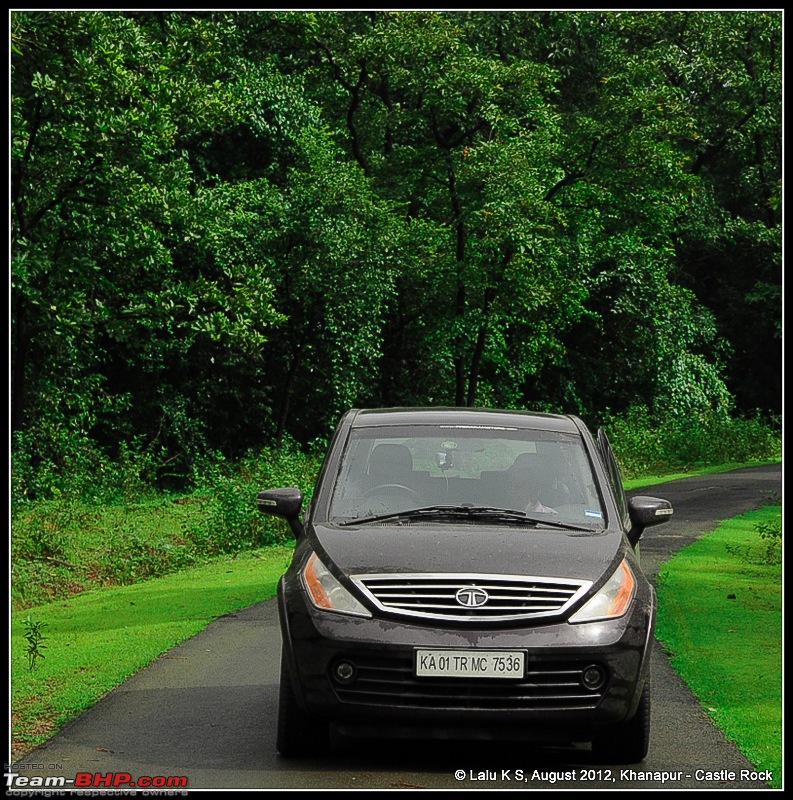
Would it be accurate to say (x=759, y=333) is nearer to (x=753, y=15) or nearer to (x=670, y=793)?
(x=753, y=15)

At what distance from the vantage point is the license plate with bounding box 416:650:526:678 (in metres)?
6.39

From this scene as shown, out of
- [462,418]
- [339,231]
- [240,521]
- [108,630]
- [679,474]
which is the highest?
[339,231]

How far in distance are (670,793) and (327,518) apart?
2300mm

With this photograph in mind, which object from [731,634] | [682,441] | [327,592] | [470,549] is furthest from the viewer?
[682,441]

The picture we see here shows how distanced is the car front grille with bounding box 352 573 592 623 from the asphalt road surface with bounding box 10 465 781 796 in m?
0.81

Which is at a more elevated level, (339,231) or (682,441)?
(339,231)

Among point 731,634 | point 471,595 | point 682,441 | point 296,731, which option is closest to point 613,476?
point 471,595

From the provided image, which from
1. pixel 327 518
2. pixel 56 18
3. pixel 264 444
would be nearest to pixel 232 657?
pixel 327 518

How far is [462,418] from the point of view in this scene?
27.3 feet

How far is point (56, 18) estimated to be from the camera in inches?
712

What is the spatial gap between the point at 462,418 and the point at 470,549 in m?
1.63

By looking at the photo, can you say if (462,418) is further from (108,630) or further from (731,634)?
(108,630)

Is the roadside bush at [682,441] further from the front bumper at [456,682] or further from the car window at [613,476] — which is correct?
the front bumper at [456,682]

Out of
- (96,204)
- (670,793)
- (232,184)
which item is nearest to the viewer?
(670,793)
